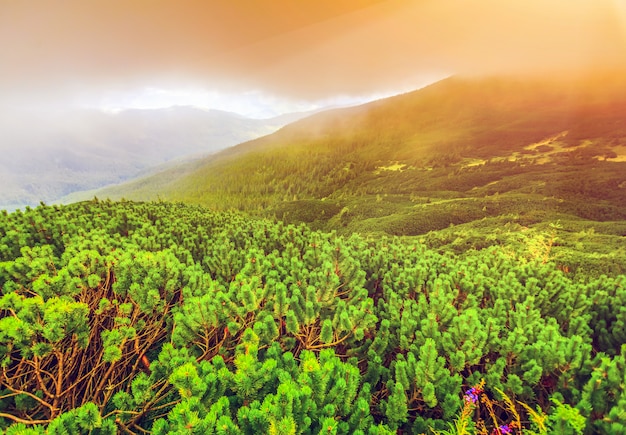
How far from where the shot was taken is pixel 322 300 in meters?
5.65

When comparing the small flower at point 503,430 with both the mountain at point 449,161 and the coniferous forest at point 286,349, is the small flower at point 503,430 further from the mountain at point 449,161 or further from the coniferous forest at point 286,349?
the mountain at point 449,161

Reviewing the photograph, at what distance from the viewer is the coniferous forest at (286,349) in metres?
3.27

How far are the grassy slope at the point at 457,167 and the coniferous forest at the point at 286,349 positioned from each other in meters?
13.3

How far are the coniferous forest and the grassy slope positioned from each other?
1334 centimetres

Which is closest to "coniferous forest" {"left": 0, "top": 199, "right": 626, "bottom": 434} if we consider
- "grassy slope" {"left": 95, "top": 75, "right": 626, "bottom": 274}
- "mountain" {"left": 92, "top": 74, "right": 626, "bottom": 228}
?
"grassy slope" {"left": 95, "top": 75, "right": 626, "bottom": 274}

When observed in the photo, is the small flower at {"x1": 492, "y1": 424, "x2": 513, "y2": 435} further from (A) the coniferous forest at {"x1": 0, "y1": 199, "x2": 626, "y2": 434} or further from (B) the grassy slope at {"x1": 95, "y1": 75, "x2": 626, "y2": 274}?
(B) the grassy slope at {"x1": 95, "y1": 75, "x2": 626, "y2": 274}

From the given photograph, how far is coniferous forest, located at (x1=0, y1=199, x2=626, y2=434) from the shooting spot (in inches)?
129

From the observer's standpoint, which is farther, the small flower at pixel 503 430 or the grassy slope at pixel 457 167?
the grassy slope at pixel 457 167

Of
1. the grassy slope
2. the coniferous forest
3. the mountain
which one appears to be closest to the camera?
the coniferous forest

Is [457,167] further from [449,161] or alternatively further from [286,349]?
[286,349]

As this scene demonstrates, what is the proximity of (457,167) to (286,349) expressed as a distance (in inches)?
1976

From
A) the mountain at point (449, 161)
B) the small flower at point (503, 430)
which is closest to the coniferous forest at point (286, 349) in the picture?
the small flower at point (503, 430)

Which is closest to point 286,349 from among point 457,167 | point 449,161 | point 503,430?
point 503,430

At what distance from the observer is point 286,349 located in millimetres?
5016
